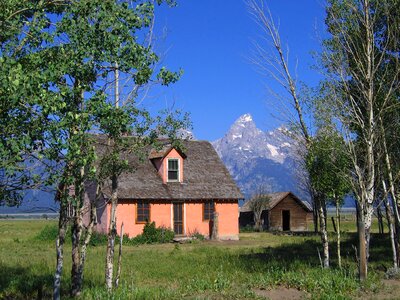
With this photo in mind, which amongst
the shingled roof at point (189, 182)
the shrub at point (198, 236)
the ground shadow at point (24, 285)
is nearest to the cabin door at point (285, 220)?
the shingled roof at point (189, 182)

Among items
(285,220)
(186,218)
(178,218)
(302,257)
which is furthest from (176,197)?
(285,220)

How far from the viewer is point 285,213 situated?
61.8 m

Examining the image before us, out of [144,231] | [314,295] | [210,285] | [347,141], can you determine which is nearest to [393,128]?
[347,141]

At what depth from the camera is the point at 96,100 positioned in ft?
28.5

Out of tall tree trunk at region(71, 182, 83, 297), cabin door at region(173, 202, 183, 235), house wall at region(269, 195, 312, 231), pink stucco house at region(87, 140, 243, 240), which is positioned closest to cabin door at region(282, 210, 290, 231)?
house wall at region(269, 195, 312, 231)

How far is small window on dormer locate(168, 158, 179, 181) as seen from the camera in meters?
39.8

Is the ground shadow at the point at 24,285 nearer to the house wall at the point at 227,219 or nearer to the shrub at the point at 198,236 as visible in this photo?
the shrub at the point at 198,236

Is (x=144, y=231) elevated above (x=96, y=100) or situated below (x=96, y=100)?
below

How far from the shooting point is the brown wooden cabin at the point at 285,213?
5897 centimetres

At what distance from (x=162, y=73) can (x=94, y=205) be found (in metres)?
4.00

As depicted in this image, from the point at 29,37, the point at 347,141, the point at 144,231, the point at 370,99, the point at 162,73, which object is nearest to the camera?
the point at 29,37

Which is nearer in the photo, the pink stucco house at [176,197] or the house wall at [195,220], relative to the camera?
the pink stucco house at [176,197]

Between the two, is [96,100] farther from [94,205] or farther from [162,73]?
[94,205]

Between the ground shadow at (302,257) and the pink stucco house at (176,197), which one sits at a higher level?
the pink stucco house at (176,197)
